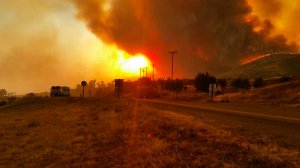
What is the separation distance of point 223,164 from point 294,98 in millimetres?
35595

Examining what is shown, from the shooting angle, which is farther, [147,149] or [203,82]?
[203,82]

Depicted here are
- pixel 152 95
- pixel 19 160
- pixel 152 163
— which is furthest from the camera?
pixel 152 95

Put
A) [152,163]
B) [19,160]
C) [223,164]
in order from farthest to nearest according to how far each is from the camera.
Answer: [19,160] → [152,163] → [223,164]

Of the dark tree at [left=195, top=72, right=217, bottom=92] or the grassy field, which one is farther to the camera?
the dark tree at [left=195, top=72, right=217, bottom=92]

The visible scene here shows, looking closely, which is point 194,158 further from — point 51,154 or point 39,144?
point 39,144

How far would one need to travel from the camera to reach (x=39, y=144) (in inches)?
634

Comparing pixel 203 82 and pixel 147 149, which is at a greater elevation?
pixel 203 82

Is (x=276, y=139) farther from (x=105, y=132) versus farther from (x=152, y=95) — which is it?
(x=152, y=95)

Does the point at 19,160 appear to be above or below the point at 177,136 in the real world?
below

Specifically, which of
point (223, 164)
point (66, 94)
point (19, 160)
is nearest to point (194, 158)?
point (223, 164)

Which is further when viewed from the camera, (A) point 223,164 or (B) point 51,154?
(B) point 51,154

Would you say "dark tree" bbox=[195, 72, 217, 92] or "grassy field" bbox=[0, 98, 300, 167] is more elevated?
"dark tree" bbox=[195, 72, 217, 92]

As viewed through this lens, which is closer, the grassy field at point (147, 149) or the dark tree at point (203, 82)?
the grassy field at point (147, 149)

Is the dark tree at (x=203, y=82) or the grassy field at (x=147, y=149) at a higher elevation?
the dark tree at (x=203, y=82)
